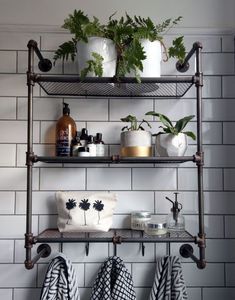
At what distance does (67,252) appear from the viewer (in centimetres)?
112

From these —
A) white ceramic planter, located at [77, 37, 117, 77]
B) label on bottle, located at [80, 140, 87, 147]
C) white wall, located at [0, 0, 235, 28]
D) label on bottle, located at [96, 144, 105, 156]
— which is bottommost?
label on bottle, located at [96, 144, 105, 156]

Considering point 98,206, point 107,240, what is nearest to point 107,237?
point 107,240

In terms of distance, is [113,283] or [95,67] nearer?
[95,67]

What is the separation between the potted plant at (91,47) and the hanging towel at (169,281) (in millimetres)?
669

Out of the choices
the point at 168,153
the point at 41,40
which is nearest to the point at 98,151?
the point at 168,153

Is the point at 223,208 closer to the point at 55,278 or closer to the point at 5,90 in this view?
the point at 55,278

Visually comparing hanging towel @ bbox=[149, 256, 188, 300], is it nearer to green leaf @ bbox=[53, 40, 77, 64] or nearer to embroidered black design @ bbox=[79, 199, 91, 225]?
embroidered black design @ bbox=[79, 199, 91, 225]

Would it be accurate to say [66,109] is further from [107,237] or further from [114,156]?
[107,237]

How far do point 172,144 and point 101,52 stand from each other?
363mm

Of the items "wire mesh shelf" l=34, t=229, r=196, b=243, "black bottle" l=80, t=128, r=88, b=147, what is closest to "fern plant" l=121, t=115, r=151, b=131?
"black bottle" l=80, t=128, r=88, b=147

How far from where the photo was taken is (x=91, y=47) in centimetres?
96

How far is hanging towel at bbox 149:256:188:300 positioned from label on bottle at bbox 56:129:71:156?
0.51m

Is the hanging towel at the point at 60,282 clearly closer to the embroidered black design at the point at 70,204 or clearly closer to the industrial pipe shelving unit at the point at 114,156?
the industrial pipe shelving unit at the point at 114,156

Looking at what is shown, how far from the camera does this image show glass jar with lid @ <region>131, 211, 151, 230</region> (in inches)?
42.2
